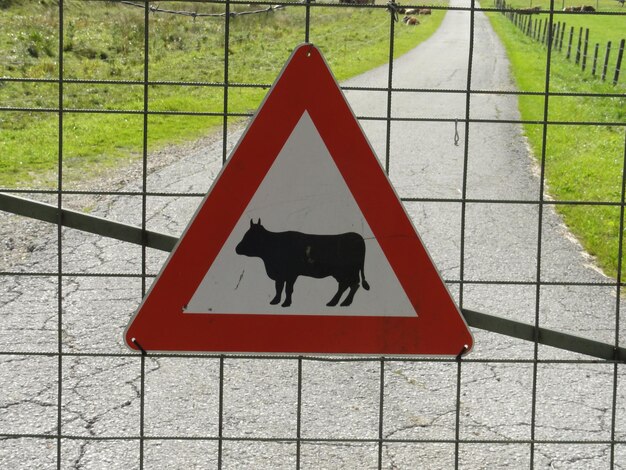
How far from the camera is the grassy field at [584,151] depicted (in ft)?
30.6

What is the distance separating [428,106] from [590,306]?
10.2m

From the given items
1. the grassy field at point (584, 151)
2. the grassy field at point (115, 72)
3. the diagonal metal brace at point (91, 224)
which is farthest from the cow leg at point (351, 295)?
the grassy field at point (115, 72)

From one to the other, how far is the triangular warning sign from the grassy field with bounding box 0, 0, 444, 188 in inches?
221

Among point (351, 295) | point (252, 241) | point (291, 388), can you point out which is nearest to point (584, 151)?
point (291, 388)

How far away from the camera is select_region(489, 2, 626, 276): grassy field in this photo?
9330 mm

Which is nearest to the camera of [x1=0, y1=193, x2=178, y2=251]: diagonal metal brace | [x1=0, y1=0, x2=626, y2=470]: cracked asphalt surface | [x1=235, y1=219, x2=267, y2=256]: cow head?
[x1=235, y1=219, x2=267, y2=256]: cow head

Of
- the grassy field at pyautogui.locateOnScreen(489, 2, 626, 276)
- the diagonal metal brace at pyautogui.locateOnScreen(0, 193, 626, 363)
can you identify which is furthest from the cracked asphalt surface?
the grassy field at pyautogui.locateOnScreen(489, 2, 626, 276)

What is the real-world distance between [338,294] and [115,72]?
14.5 meters

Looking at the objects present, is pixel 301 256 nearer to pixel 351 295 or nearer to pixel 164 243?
pixel 351 295

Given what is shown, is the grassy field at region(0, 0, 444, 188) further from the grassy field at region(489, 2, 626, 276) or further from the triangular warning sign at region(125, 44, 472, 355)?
the triangular warning sign at region(125, 44, 472, 355)

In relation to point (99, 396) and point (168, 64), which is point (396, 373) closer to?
point (99, 396)

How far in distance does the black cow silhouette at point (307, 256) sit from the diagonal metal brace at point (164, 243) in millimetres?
482

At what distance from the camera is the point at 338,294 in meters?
2.91

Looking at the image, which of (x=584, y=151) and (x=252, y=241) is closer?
(x=252, y=241)
